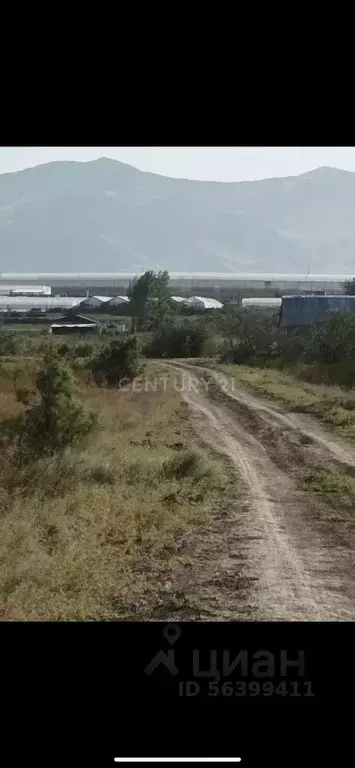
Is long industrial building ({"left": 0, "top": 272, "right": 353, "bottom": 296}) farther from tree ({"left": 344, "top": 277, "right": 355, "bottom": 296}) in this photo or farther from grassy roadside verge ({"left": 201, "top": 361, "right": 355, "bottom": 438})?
grassy roadside verge ({"left": 201, "top": 361, "right": 355, "bottom": 438})

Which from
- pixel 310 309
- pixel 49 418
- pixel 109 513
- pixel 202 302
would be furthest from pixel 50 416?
pixel 310 309

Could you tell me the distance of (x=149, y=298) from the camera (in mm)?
3043

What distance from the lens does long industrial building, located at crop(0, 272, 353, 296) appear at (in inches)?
119

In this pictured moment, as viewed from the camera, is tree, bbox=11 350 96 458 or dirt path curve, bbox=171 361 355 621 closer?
dirt path curve, bbox=171 361 355 621

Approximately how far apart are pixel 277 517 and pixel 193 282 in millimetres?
990

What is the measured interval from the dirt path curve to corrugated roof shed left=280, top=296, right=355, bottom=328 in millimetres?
362

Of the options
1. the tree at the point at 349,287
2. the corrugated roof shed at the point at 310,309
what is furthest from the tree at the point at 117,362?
the tree at the point at 349,287

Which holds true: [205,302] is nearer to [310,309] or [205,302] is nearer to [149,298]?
[149,298]
